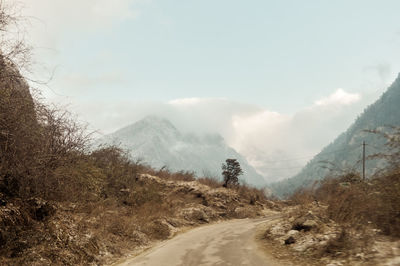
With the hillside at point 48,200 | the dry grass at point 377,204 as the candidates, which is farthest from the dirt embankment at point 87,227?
the dry grass at point 377,204

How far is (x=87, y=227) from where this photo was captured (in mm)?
12477

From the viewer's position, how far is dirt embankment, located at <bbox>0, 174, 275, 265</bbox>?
28.7ft

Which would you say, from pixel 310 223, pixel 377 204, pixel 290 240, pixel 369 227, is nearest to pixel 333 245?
pixel 369 227

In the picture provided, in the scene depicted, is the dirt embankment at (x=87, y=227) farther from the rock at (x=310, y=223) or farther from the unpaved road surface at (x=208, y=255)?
the rock at (x=310, y=223)

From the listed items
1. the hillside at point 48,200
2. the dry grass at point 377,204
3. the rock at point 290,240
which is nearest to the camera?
the dry grass at point 377,204

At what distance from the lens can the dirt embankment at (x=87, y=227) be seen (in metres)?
8.73

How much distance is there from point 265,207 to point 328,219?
2540 centimetres

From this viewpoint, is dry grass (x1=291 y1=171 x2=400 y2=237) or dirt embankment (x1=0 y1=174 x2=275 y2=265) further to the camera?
dirt embankment (x1=0 y1=174 x2=275 y2=265)

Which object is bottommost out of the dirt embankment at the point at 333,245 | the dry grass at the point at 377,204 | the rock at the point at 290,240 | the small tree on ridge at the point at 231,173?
the rock at the point at 290,240

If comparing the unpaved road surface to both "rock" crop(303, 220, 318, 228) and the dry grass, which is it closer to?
"rock" crop(303, 220, 318, 228)

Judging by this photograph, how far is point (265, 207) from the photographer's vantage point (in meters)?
37.0

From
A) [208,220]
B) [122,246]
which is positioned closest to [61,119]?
[122,246]

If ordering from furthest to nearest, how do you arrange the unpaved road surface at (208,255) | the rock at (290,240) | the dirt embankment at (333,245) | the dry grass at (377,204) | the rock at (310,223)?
the rock at (310,223) < the rock at (290,240) < the unpaved road surface at (208,255) < the dry grass at (377,204) < the dirt embankment at (333,245)

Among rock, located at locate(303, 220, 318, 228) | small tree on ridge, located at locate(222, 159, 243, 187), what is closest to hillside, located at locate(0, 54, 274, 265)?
rock, located at locate(303, 220, 318, 228)
